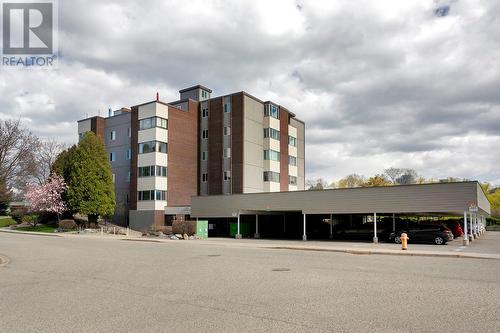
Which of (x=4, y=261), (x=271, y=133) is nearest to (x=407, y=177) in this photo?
(x=271, y=133)

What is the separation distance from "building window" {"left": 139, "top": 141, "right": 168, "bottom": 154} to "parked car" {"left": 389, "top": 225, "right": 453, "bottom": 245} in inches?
1228

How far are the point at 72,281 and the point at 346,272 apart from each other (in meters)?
8.88

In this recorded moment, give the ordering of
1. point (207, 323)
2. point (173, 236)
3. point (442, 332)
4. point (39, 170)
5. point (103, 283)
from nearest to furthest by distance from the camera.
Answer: point (442, 332) < point (207, 323) < point (103, 283) < point (173, 236) < point (39, 170)

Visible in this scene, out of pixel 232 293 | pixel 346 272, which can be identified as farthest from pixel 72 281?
pixel 346 272

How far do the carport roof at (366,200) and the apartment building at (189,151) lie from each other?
9.04 metres

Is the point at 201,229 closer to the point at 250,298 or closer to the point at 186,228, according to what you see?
the point at 186,228

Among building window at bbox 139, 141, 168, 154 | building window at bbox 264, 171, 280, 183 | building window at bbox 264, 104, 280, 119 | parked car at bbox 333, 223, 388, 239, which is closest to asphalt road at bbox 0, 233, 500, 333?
parked car at bbox 333, 223, 388, 239

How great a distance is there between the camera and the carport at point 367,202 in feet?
109

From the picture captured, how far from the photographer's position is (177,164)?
5784 cm

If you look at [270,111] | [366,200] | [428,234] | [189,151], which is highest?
[270,111]

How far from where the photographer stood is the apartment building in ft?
184

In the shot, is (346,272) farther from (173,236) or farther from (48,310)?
(173,236)

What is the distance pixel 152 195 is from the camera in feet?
181

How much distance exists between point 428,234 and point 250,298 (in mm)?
25553
